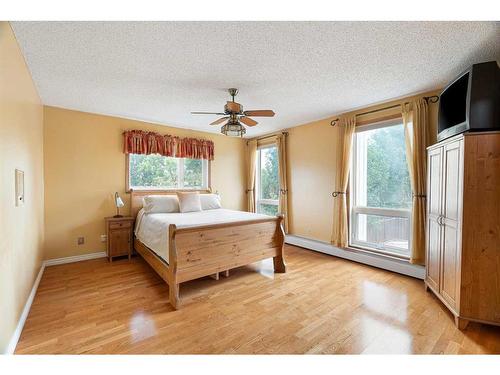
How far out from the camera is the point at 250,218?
292cm

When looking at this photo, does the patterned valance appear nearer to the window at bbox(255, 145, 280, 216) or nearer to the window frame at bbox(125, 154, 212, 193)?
the window frame at bbox(125, 154, 212, 193)

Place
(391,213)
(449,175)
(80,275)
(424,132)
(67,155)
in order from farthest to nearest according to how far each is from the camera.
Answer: (67,155), (391,213), (80,275), (424,132), (449,175)

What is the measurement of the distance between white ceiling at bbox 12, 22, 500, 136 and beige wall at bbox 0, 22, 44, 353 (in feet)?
0.78

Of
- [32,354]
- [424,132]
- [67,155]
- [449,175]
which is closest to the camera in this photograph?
[32,354]

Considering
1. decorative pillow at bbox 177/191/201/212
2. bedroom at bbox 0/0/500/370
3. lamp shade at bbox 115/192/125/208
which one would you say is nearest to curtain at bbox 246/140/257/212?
bedroom at bbox 0/0/500/370

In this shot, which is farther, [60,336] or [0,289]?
[60,336]

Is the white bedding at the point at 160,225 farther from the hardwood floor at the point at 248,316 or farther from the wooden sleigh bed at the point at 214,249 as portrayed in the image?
the hardwood floor at the point at 248,316

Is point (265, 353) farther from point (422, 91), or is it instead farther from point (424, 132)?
point (422, 91)

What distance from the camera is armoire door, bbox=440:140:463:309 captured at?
195 cm

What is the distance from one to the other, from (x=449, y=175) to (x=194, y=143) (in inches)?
155

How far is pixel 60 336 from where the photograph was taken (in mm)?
1742

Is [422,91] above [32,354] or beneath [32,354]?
above

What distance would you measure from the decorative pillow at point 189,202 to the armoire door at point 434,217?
324cm

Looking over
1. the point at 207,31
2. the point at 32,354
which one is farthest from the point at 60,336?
the point at 207,31
